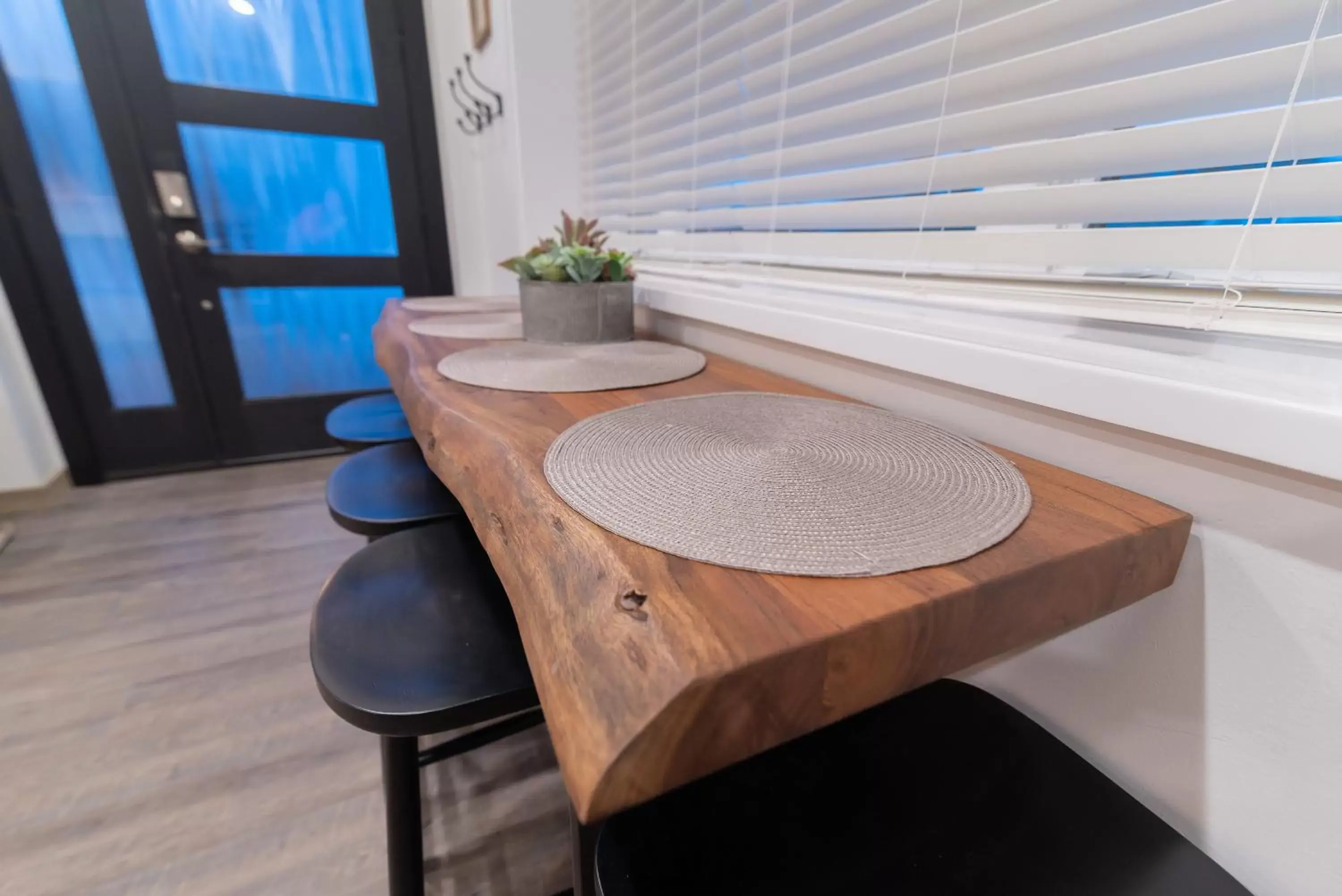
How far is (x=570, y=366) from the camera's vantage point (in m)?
0.87

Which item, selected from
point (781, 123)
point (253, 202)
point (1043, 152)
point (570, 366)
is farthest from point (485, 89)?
point (1043, 152)

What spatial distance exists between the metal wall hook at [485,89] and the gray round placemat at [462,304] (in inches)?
24.4

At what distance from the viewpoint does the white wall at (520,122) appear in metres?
1.62

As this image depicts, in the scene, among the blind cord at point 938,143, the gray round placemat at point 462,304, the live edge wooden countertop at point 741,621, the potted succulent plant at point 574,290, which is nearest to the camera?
the live edge wooden countertop at point 741,621

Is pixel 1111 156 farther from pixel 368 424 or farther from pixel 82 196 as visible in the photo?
pixel 82 196

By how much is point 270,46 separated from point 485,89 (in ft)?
3.24

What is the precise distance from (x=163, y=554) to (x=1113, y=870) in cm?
235

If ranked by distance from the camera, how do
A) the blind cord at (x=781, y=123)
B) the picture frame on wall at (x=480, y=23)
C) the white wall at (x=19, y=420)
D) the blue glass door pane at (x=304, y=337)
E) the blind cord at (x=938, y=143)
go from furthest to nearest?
1. the blue glass door pane at (x=304, y=337)
2. the white wall at (x=19, y=420)
3. the picture frame on wall at (x=480, y=23)
4. the blind cord at (x=781, y=123)
5. the blind cord at (x=938, y=143)

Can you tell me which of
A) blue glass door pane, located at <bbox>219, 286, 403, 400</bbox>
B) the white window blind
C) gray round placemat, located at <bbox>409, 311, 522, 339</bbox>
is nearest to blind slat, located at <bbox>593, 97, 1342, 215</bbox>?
the white window blind

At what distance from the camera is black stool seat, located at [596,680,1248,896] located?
41cm

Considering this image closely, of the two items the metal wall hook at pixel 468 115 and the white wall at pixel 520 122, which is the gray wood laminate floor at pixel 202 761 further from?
the metal wall hook at pixel 468 115

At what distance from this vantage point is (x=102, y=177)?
202 centimetres

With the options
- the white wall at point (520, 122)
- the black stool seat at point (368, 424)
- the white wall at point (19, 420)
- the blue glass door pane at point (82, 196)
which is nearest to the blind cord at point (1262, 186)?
the black stool seat at point (368, 424)

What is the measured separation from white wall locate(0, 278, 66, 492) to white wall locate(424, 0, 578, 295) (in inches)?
68.0
